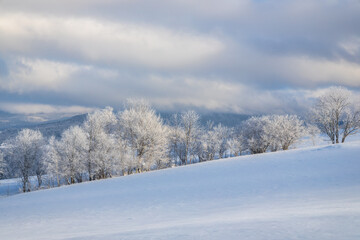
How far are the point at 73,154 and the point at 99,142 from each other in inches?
269

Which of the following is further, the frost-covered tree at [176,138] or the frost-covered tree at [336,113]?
the frost-covered tree at [176,138]

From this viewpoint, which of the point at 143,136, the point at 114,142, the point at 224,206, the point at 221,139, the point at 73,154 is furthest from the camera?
the point at 221,139

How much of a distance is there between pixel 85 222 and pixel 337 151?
2791 cm

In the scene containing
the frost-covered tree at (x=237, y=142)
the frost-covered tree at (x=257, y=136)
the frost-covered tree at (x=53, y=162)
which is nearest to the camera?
the frost-covered tree at (x=53, y=162)

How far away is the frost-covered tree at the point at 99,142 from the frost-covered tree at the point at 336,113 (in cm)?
4242

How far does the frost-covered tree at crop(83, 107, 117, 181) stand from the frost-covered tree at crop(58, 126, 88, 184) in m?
0.95

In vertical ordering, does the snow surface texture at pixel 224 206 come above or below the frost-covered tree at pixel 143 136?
below

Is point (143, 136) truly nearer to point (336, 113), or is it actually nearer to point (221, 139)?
point (336, 113)

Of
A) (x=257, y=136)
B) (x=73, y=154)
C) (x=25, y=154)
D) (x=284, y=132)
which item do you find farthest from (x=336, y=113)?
(x=25, y=154)

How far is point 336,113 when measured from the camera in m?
47.1

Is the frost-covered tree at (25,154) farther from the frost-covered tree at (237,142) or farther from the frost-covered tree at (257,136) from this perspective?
the frost-covered tree at (237,142)

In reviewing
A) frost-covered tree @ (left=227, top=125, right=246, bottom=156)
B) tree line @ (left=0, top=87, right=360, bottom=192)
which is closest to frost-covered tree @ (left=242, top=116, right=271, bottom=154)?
frost-covered tree @ (left=227, top=125, right=246, bottom=156)

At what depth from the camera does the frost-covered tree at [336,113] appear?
47.1 m

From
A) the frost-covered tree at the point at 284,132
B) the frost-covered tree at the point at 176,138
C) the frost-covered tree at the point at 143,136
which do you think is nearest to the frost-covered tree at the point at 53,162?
the frost-covered tree at the point at 143,136
